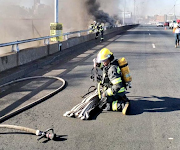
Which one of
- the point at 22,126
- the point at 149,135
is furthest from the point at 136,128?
the point at 22,126

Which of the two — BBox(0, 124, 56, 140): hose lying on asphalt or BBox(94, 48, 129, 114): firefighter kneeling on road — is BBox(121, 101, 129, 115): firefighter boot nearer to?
BBox(94, 48, 129, 114): firefighter kneeling on road

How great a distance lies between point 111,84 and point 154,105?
3.76ft

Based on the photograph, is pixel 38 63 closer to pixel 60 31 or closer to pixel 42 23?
pixel 60 31

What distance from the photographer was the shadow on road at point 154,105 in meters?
5.75

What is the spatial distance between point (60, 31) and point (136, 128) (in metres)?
11.6

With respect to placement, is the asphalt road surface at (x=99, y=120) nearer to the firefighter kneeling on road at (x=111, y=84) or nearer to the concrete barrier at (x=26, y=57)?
the firefighter kneeling on road at (x=111, y=84)

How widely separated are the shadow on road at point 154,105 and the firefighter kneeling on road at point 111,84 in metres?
0.29

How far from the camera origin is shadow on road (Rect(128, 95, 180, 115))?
5754 mm

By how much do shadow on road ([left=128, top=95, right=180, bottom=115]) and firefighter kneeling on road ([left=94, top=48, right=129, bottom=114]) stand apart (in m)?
0.29

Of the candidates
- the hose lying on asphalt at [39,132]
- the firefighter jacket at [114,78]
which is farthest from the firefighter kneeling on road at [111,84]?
the hose lying on asphalt at [39,132]

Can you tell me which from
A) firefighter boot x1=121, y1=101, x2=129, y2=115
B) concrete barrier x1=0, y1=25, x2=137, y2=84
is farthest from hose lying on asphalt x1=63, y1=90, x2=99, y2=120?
concrete barrier x1=0, y1=25, x2=137, y2=84

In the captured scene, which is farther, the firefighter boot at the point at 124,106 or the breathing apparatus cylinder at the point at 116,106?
the breathing apparatus cylinder at the point at 116,106

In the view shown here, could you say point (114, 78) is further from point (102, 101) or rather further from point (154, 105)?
point (154, 105)

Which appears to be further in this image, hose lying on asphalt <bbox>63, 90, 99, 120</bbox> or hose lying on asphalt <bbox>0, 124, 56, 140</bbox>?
hose lying on asphalt <bbox>63, 90, 99, 120</bbox>
